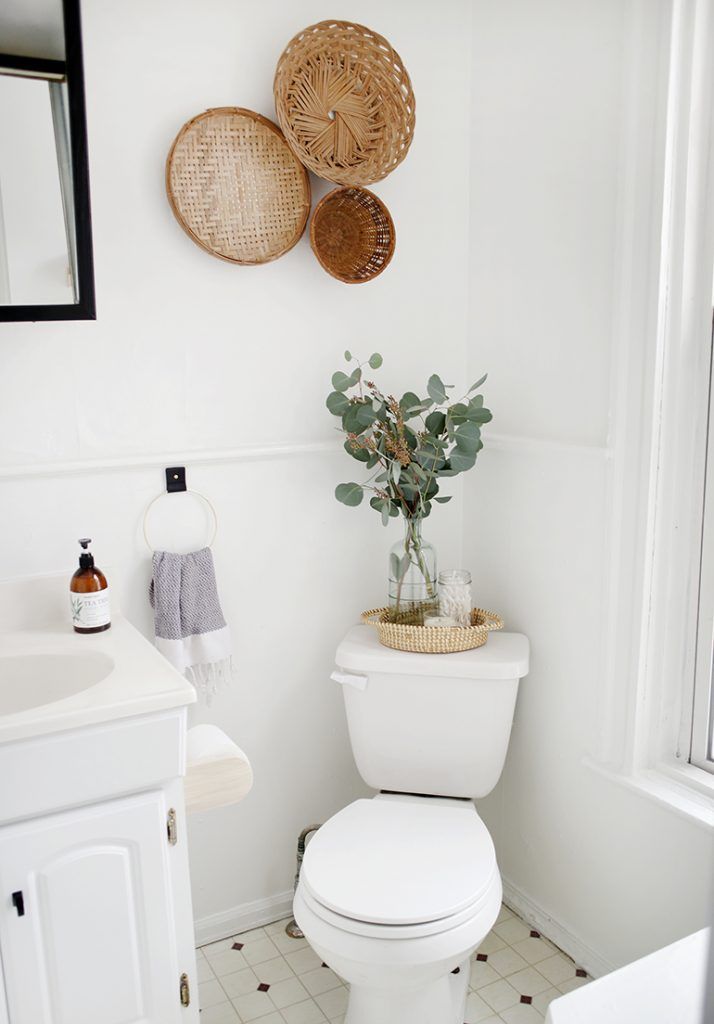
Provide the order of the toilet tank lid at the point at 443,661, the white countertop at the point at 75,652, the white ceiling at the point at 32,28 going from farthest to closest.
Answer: the toilet tank lid at the point at 443,661, the white ceiling at the point at 32,28, the white countertop at the point at 75,652

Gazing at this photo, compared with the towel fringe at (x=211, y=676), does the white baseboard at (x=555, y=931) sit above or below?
below

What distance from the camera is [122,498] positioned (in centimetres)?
189

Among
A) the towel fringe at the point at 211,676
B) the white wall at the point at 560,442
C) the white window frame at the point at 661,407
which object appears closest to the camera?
the white window frame at the point at 661,407

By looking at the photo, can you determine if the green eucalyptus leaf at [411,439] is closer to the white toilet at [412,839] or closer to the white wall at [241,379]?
the white wall at [241,379]

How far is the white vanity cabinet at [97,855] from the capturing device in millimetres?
1340

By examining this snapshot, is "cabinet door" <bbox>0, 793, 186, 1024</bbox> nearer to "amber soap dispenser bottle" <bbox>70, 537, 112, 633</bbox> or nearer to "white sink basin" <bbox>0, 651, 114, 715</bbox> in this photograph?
"white sink basin" <bbox>0, 651, 114, 715</bbox>

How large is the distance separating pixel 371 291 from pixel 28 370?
0.81m

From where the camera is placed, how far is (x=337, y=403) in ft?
6.46

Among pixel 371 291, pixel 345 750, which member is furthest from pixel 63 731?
pixel 371 291

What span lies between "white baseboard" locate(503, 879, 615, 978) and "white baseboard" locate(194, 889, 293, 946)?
0.56 m

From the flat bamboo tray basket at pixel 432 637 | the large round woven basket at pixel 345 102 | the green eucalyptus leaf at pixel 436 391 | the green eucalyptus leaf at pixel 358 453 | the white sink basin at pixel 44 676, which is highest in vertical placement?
the large round woven basket at pixel 345 102

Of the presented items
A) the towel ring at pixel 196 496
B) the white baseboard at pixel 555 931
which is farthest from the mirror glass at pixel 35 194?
the white baseboard at pixel 555 931

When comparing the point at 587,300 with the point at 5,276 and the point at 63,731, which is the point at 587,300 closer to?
the point at 5,276

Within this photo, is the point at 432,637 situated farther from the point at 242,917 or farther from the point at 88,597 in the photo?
the point at 242,917
